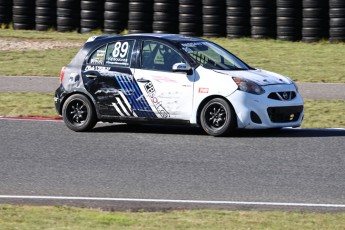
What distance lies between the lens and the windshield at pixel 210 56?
13.9m

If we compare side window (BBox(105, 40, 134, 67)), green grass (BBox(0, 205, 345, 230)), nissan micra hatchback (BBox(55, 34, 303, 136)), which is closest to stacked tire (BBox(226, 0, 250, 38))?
nissan micra hatchback (BBox(55, 34, 303, 136))

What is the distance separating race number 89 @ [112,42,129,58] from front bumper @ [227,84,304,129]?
5.83 ft

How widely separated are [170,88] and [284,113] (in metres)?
1.62

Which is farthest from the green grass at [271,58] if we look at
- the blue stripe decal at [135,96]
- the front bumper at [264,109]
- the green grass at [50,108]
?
the blue stripe decal at [135,96]

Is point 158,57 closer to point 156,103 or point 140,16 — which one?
point 156,103

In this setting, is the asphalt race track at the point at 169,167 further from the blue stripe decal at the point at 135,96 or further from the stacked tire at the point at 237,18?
the stacked tire at the point at 237,18

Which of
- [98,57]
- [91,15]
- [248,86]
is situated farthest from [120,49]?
[91,15]

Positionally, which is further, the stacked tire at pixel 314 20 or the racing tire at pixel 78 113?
the stacked tire at pixel 314 20

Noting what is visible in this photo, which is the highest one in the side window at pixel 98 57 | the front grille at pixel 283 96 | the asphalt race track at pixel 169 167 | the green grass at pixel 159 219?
the side window at pixel 98 57

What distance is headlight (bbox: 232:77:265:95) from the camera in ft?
44.0

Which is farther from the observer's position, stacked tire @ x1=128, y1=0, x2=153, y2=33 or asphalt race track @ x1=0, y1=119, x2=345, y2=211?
stacked tire @ x1=128, y1=0, x2=153, y2=33

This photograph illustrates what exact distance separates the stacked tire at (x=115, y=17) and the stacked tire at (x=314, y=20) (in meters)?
4.63

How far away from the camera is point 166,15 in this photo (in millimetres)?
24547

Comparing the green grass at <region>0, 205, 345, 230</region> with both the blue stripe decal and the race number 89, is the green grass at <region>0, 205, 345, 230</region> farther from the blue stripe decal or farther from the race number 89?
the race number 89
